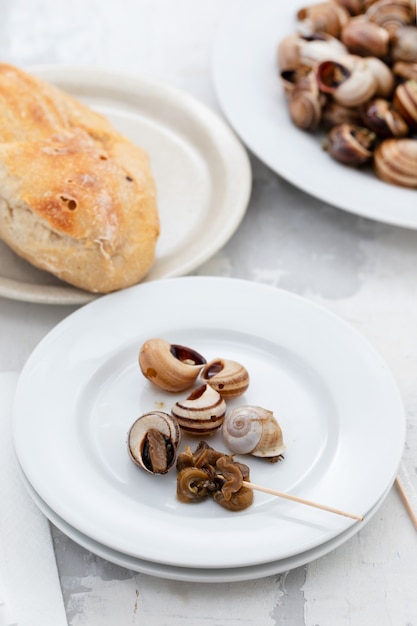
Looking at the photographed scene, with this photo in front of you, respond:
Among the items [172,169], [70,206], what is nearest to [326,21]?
[172,169]

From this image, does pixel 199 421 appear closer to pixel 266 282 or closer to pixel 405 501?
pixel 405 501

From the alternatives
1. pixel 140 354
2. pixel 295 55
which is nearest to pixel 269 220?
pixel 295 55

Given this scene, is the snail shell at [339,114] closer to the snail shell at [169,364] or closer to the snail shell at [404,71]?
the snail shell at [404,71]

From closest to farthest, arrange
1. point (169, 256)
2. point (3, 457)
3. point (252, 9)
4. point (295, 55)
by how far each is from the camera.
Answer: point (3, 457) < point (169, 256) < point (295, 55) < point (252, 9)

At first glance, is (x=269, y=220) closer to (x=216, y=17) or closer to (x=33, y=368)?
(x=33, y=368)

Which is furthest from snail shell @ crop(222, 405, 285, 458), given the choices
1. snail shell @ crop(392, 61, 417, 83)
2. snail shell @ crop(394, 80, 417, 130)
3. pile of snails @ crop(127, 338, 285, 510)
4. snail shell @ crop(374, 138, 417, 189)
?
snail shell @ crop(392, 61, 417, 83)

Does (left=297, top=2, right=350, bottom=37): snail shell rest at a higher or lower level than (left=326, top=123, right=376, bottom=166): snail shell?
higher

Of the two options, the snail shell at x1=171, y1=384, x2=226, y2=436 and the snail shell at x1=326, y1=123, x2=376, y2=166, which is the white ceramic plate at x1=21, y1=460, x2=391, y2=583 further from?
the snail shell at x1=326, y1=123, x2=376, y2=166
